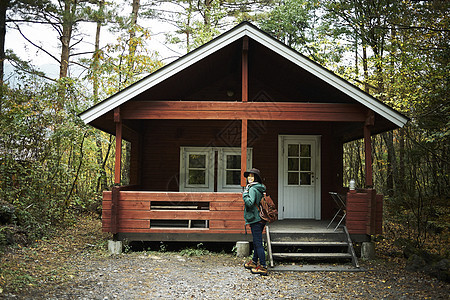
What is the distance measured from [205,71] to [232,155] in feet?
7.57

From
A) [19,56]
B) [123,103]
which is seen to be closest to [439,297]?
[123,103]

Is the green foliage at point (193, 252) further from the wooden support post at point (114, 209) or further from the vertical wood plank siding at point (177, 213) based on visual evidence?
the wooden support post at point (114, 209)

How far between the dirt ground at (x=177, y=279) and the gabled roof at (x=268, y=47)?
2700mm

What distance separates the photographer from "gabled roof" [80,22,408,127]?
6926mm

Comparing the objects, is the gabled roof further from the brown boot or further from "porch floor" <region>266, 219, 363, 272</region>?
the brown boot

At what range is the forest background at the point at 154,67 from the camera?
8336mm

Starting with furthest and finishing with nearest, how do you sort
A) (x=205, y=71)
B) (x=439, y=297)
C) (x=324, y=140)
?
(x=324, y=140)
(x=205, y=71)
(x=439, y=297)

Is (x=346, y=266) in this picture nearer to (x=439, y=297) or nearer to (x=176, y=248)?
(x=439, y=297)

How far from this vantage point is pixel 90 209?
503 inches

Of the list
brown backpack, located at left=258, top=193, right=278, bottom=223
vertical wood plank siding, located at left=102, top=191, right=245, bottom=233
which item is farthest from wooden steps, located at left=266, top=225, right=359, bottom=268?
brown backpack, located at left=258, top=193, right=278, bottom=223

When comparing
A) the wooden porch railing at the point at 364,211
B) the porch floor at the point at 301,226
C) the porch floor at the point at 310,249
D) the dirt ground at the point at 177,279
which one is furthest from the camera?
the porch floor at the point at 301,226

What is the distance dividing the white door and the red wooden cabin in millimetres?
26

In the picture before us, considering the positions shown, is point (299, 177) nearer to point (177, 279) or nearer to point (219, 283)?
point (219, 283)

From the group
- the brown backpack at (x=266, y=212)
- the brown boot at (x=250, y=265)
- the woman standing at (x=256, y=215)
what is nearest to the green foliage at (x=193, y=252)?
the brown boot at (x=250, y=265)
